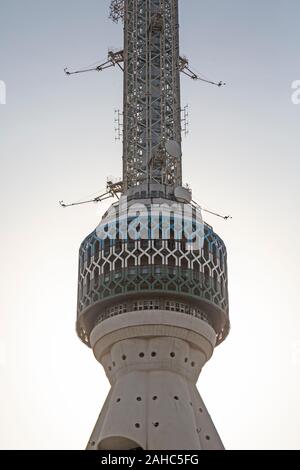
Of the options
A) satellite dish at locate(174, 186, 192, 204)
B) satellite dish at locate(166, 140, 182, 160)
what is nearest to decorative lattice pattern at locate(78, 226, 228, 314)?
satellite dish at locate(174, 186, 192, 204)

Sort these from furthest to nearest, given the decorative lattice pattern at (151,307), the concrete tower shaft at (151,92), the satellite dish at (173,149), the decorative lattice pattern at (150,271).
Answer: the concrete tower shaft at (151,92) < the satellite dish at (173,149) < the decorative lattice pattern at (150,271) < the decorative lattice pattern at (151,307)

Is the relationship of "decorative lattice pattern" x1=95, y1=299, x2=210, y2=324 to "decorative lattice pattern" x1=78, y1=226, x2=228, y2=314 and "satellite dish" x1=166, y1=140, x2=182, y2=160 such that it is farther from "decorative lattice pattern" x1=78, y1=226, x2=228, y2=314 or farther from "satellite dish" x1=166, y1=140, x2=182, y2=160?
"satellite dish" x1=166, y1=140, x2=182, y2=160

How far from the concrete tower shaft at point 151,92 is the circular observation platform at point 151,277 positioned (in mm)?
5985

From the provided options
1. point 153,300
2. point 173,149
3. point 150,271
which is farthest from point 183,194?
point 153,300

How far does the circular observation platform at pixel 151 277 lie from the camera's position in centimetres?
6588

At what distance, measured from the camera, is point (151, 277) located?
66.1 metres

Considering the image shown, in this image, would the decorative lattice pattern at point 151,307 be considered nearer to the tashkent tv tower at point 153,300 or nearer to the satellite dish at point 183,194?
the tashkent tv tower at point 153,300

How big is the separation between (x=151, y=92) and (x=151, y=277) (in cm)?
1782

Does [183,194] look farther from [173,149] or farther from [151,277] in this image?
[151,277]

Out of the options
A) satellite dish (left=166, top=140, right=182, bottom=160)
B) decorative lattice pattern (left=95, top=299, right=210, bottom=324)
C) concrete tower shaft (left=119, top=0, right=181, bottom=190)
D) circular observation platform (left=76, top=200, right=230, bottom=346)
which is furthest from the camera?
concrete tower shaft (left=119, top=0, right=181, bottom=190)

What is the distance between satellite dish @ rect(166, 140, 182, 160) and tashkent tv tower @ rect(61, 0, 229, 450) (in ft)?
0.25

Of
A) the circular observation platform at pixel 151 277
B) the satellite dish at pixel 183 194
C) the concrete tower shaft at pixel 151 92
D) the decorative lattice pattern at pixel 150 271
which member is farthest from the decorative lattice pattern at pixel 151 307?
the concrete tower shaft at pixel 151 92

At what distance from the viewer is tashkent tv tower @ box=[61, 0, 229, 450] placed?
62844 millimetres
